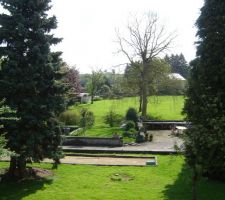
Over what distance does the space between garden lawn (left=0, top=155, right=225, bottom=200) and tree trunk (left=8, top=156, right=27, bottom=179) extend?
2.47ft

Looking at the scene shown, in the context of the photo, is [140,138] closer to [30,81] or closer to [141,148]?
[141,148]

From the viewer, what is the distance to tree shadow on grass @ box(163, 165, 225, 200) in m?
16.7

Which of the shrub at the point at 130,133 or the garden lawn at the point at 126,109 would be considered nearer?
the shrub at the point at 130,133

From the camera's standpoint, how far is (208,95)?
1628cm

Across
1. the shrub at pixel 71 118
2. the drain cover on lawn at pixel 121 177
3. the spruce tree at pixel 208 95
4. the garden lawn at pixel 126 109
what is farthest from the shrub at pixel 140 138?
the spruce tree at pixel 208 95

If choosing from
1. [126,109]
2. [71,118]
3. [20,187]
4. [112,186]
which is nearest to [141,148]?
[112,186]

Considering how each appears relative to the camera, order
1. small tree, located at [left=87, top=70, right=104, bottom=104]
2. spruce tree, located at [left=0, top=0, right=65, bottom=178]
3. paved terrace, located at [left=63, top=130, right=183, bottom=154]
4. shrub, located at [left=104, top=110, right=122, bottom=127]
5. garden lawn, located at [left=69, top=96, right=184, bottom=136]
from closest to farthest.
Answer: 1. spruce tree, located at [left=0, top=0, right=65, bottom=178]
2. paved terrace, located at [left=63, top=130, right=183, bottom=154]
3. garden lawn, located at [left=69, top=96, right=184, bottom=136]
4. shrub, located at [left=104, top=110, right=122, bottom=127]
5. small tree, located at [left=87, top=70, right=104, bottom=104]

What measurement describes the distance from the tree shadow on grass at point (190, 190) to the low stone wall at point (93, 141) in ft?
34.8

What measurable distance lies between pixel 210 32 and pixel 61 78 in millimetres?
8224

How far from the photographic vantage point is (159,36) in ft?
149

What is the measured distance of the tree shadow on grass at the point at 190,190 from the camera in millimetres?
16703

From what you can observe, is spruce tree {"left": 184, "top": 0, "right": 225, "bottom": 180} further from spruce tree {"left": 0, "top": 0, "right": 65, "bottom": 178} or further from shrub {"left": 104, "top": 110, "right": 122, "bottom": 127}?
shrub {"left": 104, "top": 110, "right": 122, "bottom": 127}

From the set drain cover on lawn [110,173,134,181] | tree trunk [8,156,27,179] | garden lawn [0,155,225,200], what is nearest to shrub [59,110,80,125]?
garden lawn [0,155,225,200]

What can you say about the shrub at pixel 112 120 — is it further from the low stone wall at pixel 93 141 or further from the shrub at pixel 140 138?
the low stone wall at pixel 93 141
